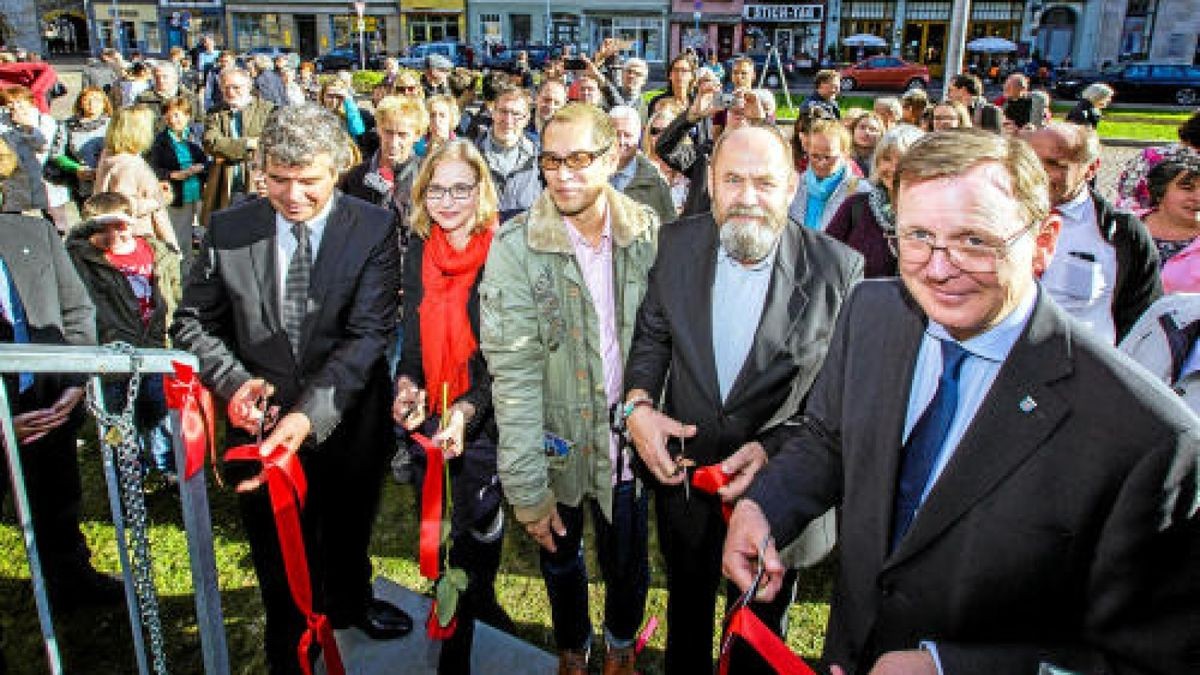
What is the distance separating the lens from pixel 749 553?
1.97 m

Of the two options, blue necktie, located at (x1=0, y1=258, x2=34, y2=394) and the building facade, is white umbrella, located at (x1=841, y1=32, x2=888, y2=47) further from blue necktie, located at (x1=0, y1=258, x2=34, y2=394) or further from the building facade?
blue necktie, located at (x1=0, y1=258, x2=34, y2=394)

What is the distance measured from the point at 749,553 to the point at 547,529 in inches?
45.4

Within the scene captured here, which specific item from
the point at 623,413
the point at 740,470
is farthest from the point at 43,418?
the point at 740,470

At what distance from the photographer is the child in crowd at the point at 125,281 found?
4.18 m

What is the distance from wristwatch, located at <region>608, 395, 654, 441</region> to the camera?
266 cm

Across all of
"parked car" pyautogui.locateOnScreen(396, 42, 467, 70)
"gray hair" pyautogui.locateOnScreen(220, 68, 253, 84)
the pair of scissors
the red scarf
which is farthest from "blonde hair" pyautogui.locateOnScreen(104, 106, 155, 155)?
"parked car" pyautogui.locateOnScreen(396, 42, 467, 70)

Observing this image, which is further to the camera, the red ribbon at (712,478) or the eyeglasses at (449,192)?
the eyeglasses at (449,192)

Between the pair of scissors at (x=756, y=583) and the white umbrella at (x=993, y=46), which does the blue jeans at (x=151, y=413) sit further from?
the white umbrella at (x=993, y=46)

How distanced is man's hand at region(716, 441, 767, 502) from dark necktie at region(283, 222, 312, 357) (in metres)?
1.65

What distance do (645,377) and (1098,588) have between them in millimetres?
1512

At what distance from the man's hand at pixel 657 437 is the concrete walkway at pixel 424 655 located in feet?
4.22

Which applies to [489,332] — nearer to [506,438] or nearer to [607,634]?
[506,438]

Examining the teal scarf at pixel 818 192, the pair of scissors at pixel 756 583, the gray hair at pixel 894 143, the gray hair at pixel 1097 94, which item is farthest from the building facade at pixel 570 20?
the pair of scissors at pixel 756 583

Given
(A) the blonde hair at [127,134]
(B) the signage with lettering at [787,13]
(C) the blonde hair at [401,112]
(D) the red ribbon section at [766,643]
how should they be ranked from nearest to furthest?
(D) the red ribbon section at [766,643], (C) the blonde hair at [401,112], (A) the blonde hair at [127,134], (B) the signage with lettering at [787,13]
